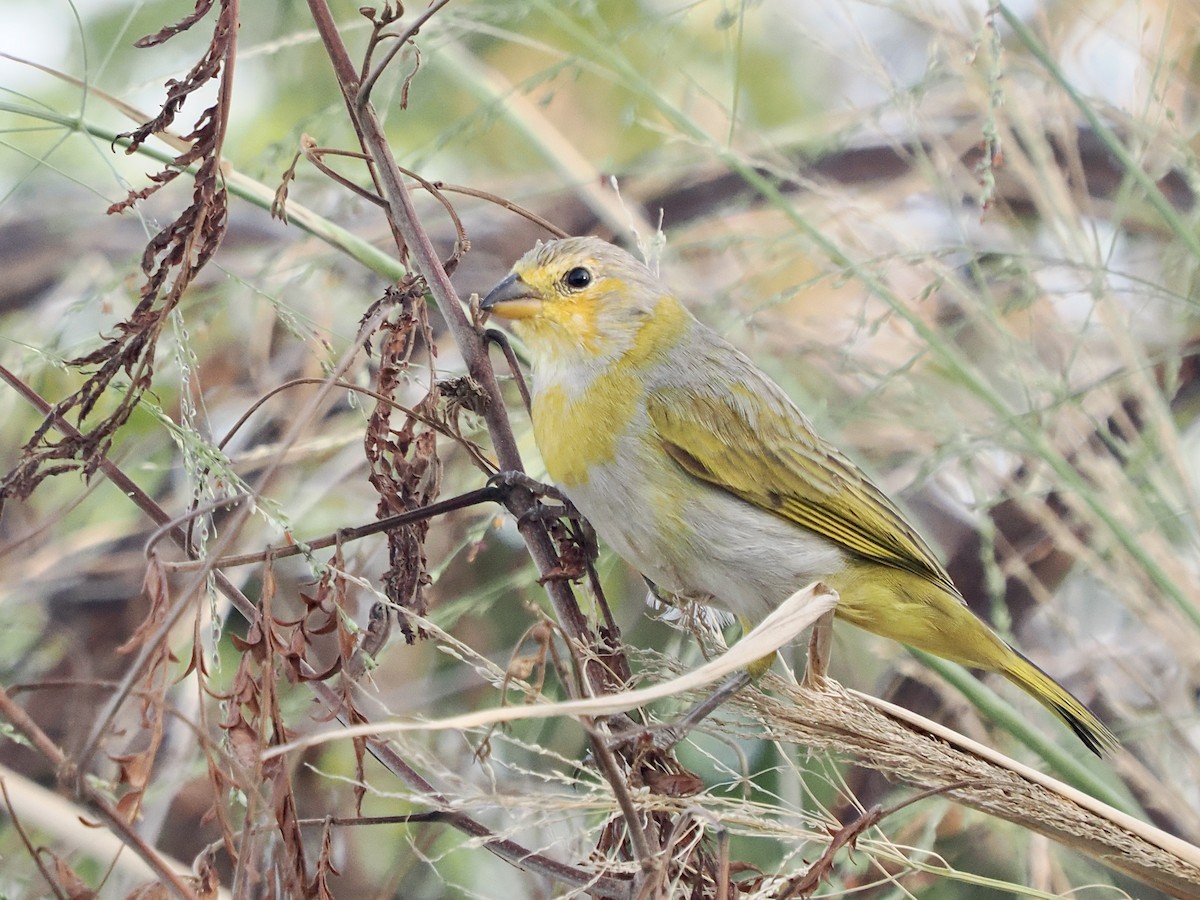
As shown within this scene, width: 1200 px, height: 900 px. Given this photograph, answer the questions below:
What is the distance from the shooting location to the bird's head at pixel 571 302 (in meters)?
2.64

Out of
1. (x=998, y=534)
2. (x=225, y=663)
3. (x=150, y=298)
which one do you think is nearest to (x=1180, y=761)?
(x=998, y=534)

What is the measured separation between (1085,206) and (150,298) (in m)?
3.23

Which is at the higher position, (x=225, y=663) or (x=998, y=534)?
(x=998, y=534)

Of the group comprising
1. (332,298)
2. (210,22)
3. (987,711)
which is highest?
(210,22)

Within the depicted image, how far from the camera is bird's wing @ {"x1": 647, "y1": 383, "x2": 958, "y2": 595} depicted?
2646 millimetres

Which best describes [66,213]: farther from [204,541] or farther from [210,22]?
[204,541]

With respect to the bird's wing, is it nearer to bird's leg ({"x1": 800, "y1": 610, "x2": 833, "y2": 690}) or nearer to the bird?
the bird

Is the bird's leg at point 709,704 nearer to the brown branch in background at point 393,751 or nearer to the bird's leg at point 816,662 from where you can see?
the bird's leg at point 816,662

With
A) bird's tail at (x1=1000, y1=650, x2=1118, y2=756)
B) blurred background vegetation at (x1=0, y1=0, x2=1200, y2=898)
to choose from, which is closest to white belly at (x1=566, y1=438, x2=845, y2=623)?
blurred background vegetation at (x1=0, y1=0, x2=1200, y2=898)

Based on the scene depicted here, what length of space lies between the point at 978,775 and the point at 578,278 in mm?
1473

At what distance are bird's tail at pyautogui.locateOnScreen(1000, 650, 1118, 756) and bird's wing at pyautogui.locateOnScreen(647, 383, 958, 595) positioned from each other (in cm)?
22

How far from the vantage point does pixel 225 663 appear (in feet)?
10.9

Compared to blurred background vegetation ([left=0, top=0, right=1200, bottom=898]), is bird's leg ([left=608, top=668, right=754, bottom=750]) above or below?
below

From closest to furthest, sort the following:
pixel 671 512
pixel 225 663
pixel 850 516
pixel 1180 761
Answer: pixel 671 512, pixel 850 516, pixel 1180 761, pixel 225 663
